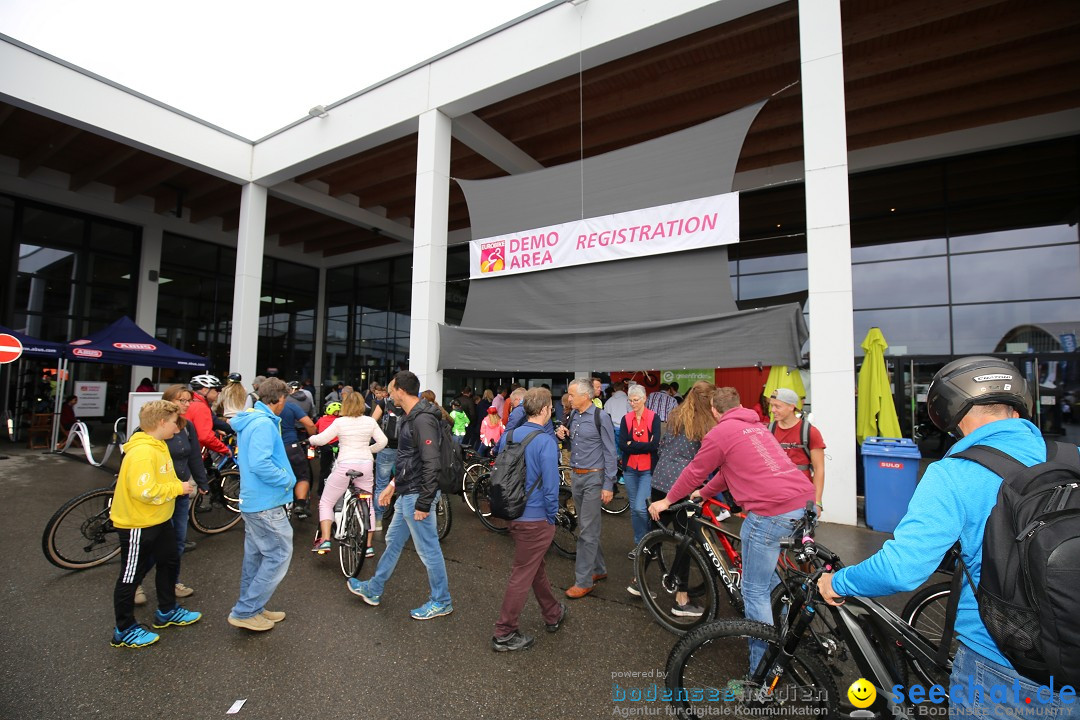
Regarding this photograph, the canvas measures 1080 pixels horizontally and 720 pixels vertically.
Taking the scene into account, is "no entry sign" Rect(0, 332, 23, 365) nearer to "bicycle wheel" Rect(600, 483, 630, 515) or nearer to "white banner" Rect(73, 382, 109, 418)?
"white banner" Rect(73, 382, 109, 418)

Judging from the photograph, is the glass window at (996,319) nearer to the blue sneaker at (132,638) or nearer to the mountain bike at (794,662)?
the mountain bike at (794,662)

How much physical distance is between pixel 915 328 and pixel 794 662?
10.4 metres

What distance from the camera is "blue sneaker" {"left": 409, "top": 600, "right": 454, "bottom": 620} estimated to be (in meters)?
3.85

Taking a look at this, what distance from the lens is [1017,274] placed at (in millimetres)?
9375

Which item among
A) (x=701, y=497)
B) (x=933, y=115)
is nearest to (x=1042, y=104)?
(x=933, y=115)

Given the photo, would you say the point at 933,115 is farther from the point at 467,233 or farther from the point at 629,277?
the point at 467,233

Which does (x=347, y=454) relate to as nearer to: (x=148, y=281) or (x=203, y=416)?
(x=203, y=416)

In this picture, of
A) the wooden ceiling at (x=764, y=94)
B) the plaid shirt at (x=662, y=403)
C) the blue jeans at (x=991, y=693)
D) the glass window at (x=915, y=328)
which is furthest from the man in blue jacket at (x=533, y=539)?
the glass window at (x=915, y=328)

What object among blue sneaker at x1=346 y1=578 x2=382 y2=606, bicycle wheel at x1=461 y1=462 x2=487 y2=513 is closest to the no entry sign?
bicycle wheel at x1=461 y1=462 x2=487 y2=513

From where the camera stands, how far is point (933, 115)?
30.2 ft

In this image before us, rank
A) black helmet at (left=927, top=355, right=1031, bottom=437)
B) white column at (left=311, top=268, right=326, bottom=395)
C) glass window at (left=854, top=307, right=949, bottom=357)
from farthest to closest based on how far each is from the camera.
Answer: white column at (left=311, top=268, right=326, bottom=395)
glass window at (left=854, top=307, right=949, bottom=357)
black helmet at (left=927, top=355, right=1031, bottom=437)

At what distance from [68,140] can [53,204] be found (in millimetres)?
4326

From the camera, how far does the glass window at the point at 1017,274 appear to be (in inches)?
356

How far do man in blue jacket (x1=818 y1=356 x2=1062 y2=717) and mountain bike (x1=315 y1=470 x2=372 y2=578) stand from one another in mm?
4272
